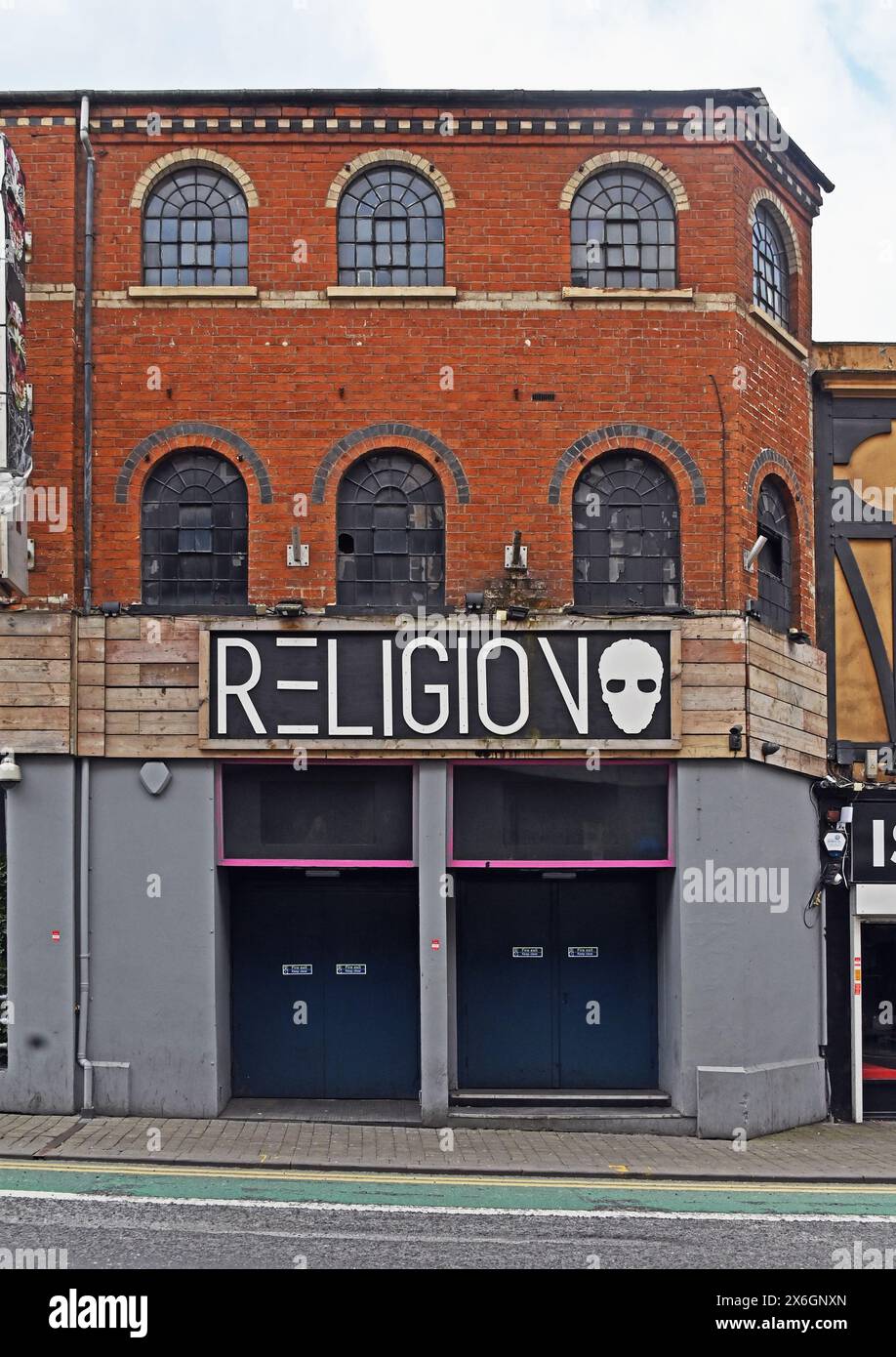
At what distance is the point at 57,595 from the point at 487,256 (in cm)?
635

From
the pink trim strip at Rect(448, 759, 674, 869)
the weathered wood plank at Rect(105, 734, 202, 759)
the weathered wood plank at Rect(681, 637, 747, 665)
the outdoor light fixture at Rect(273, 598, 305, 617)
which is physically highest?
the outdoor light fixture at Rect(273, 598, 305, 617)

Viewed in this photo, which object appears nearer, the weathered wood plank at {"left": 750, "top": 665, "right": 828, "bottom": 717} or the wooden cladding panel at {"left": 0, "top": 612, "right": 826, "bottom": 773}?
the wooden cladding panel at {"left": 0, "top": 612, "right": 826, "bottom": 773}

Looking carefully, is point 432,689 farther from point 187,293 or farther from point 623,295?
point 187,293

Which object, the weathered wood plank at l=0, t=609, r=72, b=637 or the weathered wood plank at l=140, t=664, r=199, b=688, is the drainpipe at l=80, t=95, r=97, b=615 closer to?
the weathered wood plank at l=0, t=609, r=72, b=637

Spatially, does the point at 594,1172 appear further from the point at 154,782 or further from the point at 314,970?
the point at 154,782

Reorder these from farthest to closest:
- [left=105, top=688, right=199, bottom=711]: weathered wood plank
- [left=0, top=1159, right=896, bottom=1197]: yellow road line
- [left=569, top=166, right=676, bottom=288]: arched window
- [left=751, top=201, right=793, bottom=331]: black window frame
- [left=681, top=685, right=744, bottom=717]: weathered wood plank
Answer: [left=751, top=201, right=793, bottom=331]: black window frame < [left=569, top=166, right=676, bottom=288]: arched window < [left=681, top=685, right=744, bottom=717]: weathered wood plank < [left=105, top=688, right=199, bottom=711]: weathered wood plank < [left=0, top=1159, right=896, bottom=1197]: yellow road line

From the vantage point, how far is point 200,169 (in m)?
19.6

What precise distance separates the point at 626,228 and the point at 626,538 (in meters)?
3.74

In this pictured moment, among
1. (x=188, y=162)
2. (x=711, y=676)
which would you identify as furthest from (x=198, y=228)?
(x=711, y=676)

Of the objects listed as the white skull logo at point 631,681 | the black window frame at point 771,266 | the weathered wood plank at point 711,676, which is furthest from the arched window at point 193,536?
the black window frame at point 771,266

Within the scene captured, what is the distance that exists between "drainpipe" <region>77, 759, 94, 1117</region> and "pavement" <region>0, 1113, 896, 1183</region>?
395mm

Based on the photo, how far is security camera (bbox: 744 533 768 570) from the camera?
18984 millimetres

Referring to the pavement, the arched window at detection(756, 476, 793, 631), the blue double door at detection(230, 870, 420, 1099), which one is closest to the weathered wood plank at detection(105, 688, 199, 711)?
the blue double door at detection(230, 870, 420, 1099)

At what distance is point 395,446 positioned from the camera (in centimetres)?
1916
